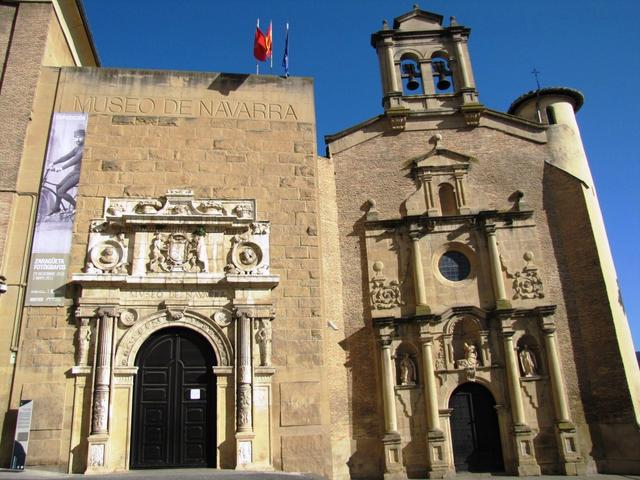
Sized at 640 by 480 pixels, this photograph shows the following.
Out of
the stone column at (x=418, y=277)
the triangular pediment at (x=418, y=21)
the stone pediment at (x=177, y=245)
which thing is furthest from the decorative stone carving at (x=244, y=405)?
the triangular pediment at (x=418, y=21)

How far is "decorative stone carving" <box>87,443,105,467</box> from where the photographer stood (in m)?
10.6

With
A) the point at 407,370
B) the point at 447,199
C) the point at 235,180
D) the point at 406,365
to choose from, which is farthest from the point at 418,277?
the point at 235,180

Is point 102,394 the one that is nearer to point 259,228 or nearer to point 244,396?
point 244,396

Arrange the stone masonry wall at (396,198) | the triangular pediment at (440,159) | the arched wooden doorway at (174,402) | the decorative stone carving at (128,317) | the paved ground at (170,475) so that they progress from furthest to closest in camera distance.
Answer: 1. the triangular pediment at (440,159)
2. the stone masonry wall at (396,198)
3. the decorative stone carving at (128,317)
4. the arched wooden doorway at (174,402)
5. the paved ground at (170,475)

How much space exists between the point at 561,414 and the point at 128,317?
10001 mm

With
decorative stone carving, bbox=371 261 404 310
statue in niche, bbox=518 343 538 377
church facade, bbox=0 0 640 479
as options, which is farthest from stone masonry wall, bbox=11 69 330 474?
statue in niche, bbox=518 343 538 377

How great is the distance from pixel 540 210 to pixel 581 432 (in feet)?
A: 18.7

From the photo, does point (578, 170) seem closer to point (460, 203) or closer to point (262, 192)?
point (460, 203)

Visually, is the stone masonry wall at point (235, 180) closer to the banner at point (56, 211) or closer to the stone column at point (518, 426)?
the banner at point (56, 211)

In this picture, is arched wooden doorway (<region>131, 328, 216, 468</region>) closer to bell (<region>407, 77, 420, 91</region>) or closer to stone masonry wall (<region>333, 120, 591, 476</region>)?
stone masonry wall (<region>333, 120, 591, 476</region>)

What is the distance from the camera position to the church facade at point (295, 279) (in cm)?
1145

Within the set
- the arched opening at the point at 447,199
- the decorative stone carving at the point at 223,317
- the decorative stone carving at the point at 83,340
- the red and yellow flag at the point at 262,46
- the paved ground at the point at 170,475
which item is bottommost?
the paved ground at the point at 170,475

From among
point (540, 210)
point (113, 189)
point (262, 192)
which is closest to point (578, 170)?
point (540, 210)

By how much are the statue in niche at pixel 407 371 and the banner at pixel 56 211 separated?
25.9 ft
